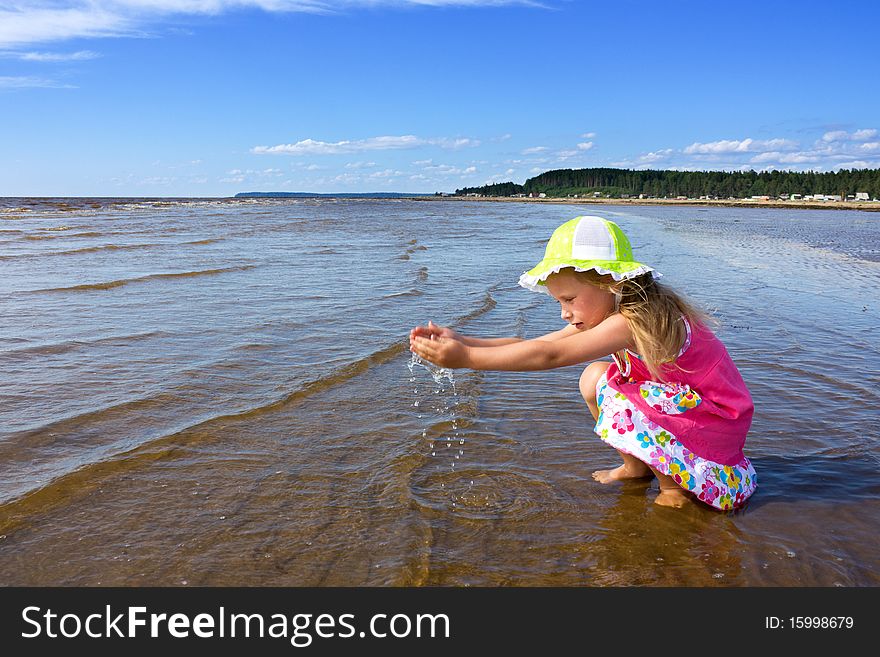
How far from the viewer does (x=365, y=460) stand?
150 inches

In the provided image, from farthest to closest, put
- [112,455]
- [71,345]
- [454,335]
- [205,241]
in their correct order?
[205,241]
[71,345]
[112,455]
[454,335]

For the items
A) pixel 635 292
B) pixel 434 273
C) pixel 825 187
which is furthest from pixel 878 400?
pixel 825 187

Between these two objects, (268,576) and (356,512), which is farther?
(356,512)

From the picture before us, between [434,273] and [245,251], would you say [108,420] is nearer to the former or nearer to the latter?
[434,273]

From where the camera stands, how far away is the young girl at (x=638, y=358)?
2805 mm

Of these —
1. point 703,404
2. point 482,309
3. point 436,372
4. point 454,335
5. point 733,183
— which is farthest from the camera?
point 733,183

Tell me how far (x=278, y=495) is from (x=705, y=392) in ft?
6.72

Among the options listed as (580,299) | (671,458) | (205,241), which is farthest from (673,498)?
(205,241)

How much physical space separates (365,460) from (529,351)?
1.42m

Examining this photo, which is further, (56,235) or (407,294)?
(56,235)

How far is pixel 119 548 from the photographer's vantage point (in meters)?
2.81

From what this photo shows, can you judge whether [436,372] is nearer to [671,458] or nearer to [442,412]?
[442,412]

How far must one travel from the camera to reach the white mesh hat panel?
293 centimetres

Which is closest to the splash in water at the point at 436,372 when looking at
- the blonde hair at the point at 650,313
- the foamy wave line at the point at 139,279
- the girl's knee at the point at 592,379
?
the girl's knee at the point at 592,379
